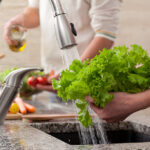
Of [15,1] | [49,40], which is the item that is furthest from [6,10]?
[49,40]

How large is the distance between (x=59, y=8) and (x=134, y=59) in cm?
31

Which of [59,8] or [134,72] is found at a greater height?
[59,8]

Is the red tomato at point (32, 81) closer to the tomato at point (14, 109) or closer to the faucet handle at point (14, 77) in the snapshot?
the tomato at point (14, 109)

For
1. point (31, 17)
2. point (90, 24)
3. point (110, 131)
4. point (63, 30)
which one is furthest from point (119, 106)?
point (31, 17)

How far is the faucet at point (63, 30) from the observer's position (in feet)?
2.97

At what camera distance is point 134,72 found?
1074mm

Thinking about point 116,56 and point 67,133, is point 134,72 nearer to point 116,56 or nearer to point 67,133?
point 116,56

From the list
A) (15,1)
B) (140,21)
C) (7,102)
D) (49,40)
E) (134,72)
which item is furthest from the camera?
(140,21)

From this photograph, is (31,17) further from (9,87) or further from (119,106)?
(119,106)

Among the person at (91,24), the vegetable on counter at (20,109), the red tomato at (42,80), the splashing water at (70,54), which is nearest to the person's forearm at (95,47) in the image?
the person at (91,24)

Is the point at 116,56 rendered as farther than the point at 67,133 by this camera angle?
No

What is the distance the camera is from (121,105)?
986 millimetres

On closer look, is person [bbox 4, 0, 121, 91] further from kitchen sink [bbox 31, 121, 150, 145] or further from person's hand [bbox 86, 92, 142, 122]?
person's hand [bbox 86, 92, 142, 122]

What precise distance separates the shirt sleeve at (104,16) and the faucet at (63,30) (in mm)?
1426
